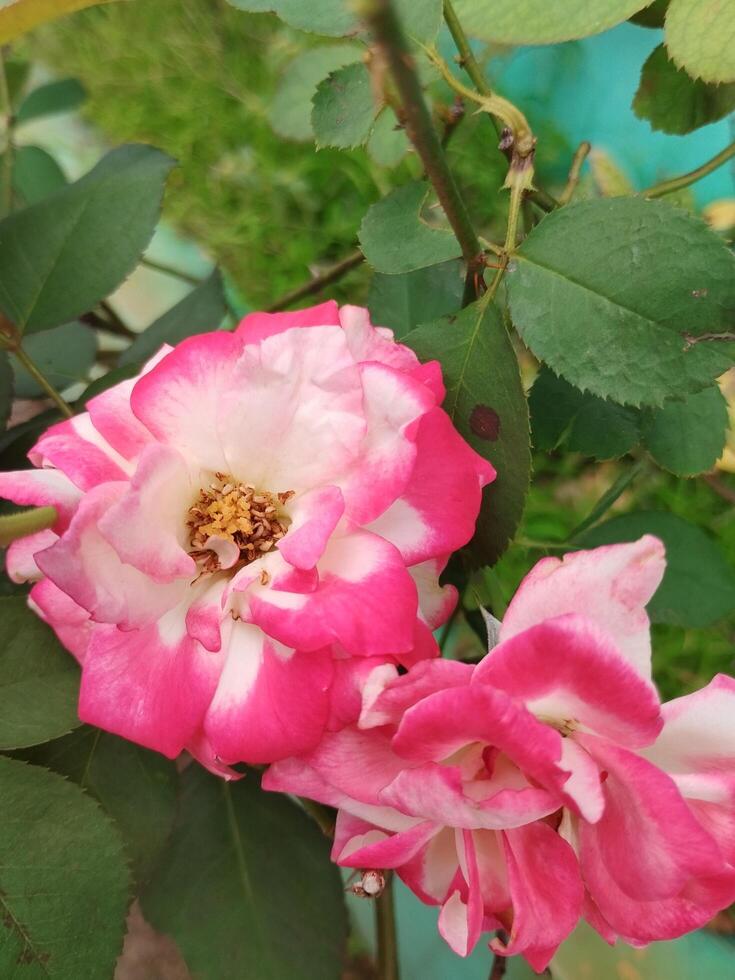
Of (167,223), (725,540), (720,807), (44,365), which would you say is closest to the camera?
(720,807)

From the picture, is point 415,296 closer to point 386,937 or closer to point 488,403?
point 488,403

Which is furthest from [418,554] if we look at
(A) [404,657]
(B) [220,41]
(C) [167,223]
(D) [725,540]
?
(B) [220,41]

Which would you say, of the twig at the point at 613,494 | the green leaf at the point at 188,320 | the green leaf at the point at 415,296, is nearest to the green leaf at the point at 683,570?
the twig at the point at 613,494

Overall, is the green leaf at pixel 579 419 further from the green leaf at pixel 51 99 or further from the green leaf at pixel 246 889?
the green leaf at pixel 51 99

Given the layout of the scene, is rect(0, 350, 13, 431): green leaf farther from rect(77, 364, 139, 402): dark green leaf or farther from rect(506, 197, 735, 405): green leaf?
rect(506, 197, 735, 405): green leaf

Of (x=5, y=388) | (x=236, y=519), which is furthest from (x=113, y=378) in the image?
(x=236, y=519)

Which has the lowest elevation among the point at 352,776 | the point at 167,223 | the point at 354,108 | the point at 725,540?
the point at 725,540

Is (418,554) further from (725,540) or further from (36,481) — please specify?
(725,540)
